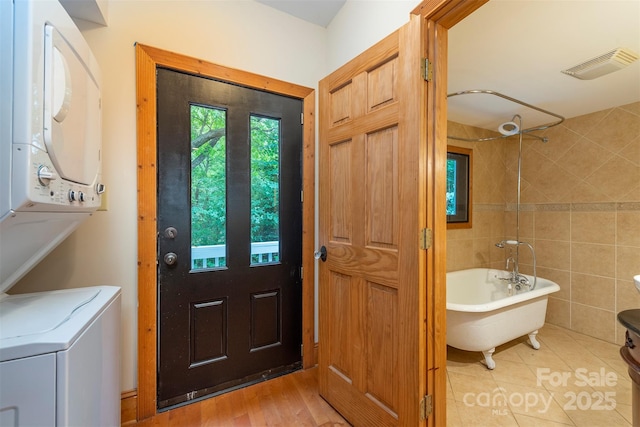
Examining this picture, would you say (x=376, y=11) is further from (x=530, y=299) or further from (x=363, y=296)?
(x=530, y=299)

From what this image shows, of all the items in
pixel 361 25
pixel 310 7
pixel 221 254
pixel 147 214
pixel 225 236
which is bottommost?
pixel 221 254

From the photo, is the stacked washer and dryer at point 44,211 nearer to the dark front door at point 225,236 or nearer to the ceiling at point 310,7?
the dark front door at point 225,236

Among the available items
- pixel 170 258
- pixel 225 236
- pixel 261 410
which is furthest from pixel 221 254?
pixel 261 410

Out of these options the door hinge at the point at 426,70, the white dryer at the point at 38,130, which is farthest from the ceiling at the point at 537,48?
the white dryer at the point at 38,130

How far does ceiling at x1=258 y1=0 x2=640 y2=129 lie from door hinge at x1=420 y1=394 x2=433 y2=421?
2.00m

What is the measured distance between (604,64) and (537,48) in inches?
21.2

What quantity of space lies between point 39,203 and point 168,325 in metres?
1.10

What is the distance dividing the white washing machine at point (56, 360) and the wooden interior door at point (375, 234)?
1066mm

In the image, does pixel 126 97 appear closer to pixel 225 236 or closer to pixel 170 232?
pixel 170 232

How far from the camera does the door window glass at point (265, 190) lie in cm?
178

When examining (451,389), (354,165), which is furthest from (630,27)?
(451,389)

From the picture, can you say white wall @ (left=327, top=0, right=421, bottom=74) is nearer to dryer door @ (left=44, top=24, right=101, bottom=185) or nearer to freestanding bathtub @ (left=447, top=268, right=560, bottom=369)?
dryer door @ (left=44, top=24, right=101, bottom=185)

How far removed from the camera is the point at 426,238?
45.1 inches

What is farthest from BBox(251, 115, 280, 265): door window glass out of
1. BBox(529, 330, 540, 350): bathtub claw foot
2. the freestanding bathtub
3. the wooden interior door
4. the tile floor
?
BBox(529, 330, 540, 350): bathtub claw foot
